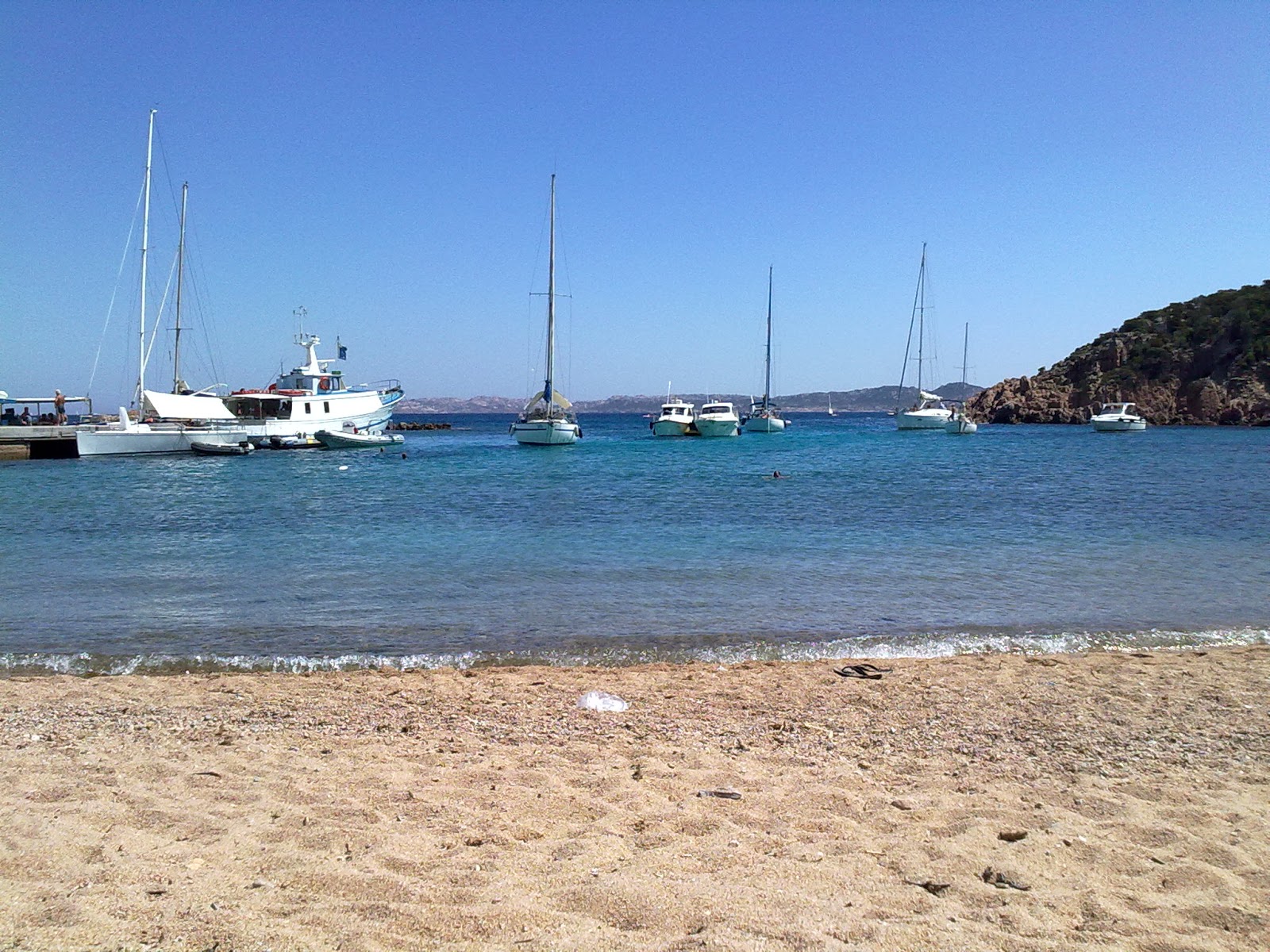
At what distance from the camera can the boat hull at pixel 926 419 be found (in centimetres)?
8488

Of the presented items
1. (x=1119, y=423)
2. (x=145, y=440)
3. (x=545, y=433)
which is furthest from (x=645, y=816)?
(x=1119, y=423)

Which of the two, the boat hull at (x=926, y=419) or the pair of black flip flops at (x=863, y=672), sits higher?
the boat hull at (x=926, y=419)

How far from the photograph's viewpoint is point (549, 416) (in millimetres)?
54469

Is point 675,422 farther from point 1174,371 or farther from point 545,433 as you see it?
point 1174,371

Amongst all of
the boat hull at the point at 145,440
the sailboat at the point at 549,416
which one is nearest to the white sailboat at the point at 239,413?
the boat hull at the point at 145,440

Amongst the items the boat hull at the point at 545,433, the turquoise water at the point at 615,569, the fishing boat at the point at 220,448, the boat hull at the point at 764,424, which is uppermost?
the boat hull at the point at 764,424

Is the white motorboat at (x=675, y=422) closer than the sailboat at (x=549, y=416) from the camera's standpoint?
No

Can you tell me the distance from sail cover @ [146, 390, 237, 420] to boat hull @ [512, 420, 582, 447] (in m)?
17.5

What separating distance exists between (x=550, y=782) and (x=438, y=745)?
1.14m

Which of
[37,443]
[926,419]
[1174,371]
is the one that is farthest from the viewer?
[1174,371]

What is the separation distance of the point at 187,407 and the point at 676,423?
37034mm

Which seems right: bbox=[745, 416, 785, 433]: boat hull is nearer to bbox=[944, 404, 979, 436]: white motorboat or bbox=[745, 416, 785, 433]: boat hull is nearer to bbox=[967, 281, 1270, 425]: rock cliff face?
bbox=[944, 404, 979, 436]: white motorboat

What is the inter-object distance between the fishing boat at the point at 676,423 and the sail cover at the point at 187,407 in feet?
110

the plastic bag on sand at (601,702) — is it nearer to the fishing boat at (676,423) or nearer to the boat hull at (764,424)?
the fishing boat at (676,423)
